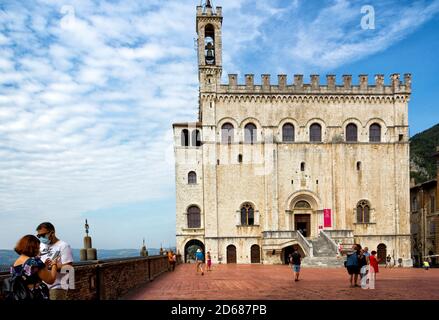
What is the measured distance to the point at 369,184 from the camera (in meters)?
40.5

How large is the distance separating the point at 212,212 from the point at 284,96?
11.7 metres

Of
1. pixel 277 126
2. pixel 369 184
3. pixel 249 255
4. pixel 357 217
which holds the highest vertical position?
pixel 277 126

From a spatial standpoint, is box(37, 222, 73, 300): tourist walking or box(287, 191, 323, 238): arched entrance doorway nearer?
box(37, 222, 73, 300): tourist walking

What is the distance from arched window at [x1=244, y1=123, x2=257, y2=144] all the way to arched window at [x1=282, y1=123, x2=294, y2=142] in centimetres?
258

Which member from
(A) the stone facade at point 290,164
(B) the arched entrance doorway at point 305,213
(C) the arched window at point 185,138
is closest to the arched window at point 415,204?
(A) the stone facade at point 290,164

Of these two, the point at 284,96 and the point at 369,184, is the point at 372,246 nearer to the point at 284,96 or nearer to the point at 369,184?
the point at 369,184

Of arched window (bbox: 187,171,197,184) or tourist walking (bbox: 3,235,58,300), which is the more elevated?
arched window (bbox: 187,171,197,184)

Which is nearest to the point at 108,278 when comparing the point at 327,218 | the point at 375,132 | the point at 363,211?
the point at 327,218

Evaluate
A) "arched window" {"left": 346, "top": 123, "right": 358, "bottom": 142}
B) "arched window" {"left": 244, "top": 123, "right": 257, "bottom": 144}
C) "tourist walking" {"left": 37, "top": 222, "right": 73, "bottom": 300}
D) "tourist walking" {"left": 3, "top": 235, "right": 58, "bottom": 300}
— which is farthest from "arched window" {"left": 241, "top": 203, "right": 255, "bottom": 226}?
"tourist walking" {"left": 3, "top": 235, "right": 58, "bottom": 300}

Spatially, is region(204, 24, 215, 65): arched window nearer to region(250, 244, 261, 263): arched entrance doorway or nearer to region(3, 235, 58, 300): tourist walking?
region(250, 244, 261, 263): arched entrance doorway

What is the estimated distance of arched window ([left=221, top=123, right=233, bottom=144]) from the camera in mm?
40097

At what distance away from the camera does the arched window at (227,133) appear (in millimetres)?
40097

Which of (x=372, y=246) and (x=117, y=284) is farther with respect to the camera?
(x=372, y=246)
